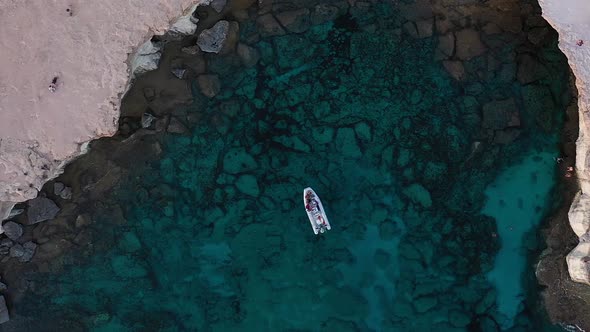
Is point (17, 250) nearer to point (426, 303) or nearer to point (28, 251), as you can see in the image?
point (28, 251)

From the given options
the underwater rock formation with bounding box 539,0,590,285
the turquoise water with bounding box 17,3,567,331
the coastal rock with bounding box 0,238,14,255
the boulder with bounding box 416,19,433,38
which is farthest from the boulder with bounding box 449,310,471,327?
the coastal rock with bounding box 0,238,14,255

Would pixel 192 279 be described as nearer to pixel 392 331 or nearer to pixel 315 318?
pixel 315 318

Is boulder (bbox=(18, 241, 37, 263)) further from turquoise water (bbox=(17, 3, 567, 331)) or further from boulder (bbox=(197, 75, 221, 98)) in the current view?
boulder (bbox=(197, 75, 221, 98))

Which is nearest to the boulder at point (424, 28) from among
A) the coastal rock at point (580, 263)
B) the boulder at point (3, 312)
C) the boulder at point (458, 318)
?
the coastal rock at point (580, 263)

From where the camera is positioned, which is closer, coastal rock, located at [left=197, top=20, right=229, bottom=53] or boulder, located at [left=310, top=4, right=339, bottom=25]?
coastal rock, located at [left=197, top=20, right=229, bottom=53]

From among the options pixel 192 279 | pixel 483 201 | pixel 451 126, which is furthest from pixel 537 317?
pixel 192 279

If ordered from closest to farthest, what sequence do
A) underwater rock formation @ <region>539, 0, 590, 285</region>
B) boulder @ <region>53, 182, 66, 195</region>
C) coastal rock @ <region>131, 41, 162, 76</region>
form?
underwater rock formation @ <region>539, 0, 590, 285</region>
coastal rock @ <region>131, 41, 162, 76</region>
boulder @ <region>53, 182, 66, 195</region>
